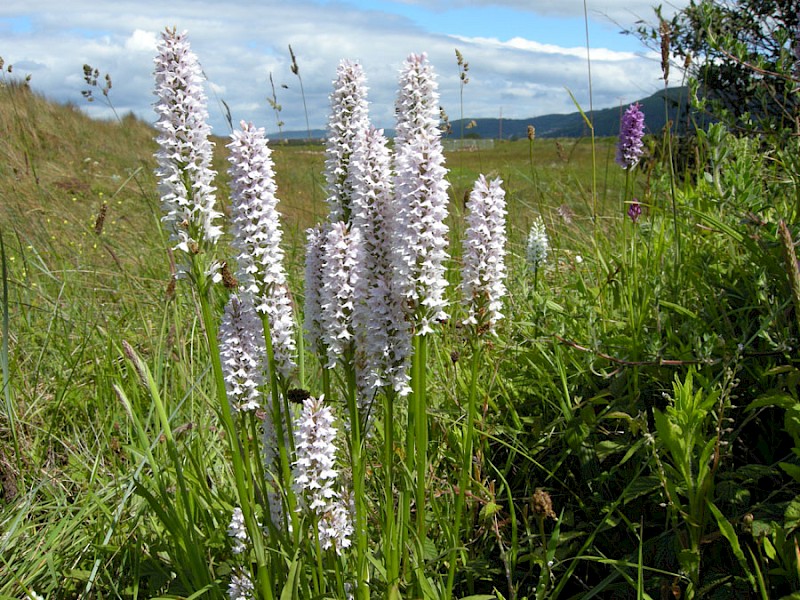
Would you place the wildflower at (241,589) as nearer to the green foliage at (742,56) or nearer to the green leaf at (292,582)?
the green leaf at (292,582)

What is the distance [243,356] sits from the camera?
8.14 ft

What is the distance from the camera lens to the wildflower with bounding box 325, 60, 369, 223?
2506 mm

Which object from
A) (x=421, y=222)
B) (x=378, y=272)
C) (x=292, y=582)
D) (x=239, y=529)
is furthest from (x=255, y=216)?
(x=239, y=529)

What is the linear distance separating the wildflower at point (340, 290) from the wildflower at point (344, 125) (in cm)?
25

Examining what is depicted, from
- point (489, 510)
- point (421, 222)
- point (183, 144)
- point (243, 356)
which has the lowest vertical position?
point (489, 510)

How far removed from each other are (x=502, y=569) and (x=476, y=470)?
0.59 m

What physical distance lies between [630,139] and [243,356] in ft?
12.9

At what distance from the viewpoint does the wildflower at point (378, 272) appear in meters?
2.23

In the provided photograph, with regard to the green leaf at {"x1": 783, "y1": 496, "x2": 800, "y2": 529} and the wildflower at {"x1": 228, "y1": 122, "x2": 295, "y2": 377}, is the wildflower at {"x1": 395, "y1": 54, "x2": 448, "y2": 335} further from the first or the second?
the green leaf at {"x1": 783, "y1": 496, "x2": 800, "y2": 529}

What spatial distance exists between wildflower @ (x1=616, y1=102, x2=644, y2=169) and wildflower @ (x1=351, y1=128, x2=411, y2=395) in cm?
348

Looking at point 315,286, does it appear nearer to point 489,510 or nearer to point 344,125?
point 344,125

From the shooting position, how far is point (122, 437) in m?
4.20

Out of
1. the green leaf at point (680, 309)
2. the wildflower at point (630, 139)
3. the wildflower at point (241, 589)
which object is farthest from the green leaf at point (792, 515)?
the wildflower at point (630, 139)

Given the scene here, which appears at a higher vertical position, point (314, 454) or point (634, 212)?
point (634, 212)
